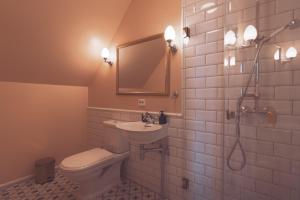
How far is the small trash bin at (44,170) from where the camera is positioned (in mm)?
2223

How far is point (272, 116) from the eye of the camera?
4.39 ft

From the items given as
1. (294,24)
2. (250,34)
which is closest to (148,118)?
(250,34)

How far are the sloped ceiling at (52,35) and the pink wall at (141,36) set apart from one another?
0.55 ft

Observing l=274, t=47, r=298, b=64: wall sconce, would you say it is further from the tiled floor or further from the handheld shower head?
the tiled floor

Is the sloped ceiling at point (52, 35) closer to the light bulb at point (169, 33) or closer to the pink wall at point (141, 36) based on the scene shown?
the pink wall at point (141, 36)

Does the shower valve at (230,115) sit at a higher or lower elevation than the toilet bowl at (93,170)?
higher

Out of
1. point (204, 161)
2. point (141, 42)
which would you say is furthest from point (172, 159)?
point (141, 42)

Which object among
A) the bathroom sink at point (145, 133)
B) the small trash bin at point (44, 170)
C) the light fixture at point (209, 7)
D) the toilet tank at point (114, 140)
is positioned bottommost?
the small trash bin at point (44, 170)

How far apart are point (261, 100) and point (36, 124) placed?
261 centimetres

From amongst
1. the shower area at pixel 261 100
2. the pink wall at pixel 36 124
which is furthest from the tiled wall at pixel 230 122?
the pink wall at pixel 36 124

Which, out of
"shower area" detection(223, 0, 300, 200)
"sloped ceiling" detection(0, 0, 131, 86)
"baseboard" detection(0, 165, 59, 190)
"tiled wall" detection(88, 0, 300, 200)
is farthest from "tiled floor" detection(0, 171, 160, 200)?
"sloped ceiling" detection(0, 0, 131, 86)

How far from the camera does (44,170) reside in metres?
2.25

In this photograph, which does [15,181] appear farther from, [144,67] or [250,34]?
[250,34]

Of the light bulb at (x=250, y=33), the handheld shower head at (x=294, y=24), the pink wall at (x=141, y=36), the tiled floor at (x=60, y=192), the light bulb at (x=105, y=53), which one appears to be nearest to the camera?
the handheld shower head at (x=294, y=24)
